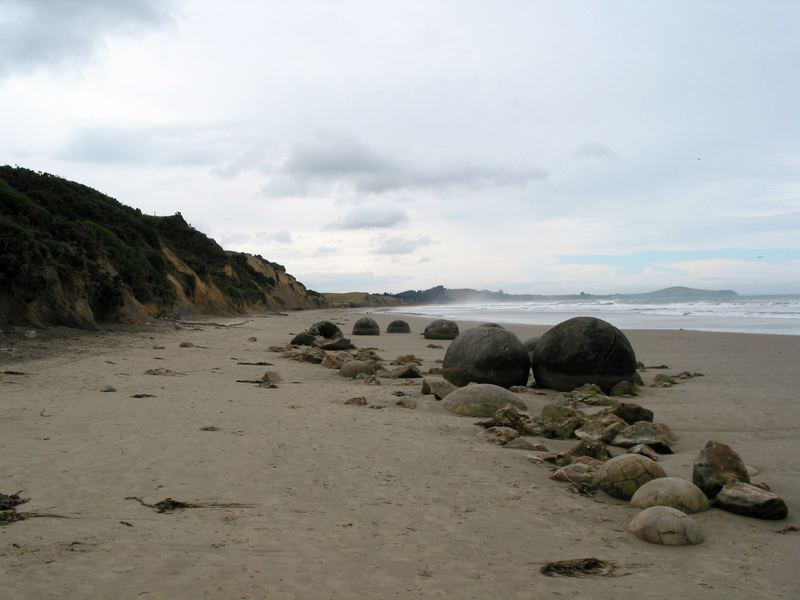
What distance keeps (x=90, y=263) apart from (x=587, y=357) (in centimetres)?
1735

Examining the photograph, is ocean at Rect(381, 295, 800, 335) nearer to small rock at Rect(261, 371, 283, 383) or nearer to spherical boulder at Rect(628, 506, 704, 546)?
small rock at Rect(261, 371, 283, 383)

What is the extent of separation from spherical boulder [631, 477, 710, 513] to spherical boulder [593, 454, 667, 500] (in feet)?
0.59

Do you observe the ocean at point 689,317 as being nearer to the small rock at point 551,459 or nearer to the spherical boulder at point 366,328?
the spherical boulder at point 366,328

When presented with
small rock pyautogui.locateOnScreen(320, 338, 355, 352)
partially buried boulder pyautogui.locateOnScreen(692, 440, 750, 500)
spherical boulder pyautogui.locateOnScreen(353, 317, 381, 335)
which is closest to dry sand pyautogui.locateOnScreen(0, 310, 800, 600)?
partially buried boulder pyautogui.locateOnScreen(692, 440, 750, 500)

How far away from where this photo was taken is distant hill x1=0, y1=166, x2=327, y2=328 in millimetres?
16297

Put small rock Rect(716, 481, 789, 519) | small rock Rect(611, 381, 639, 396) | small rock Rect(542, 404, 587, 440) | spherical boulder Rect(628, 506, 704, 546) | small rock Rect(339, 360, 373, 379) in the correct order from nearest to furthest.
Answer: spherical boulder Rect(628, 506, 704, 546) → small rock Rect(716, 481, 789, 519) → small rock Rect(542, 404, 587, 440) → small rock Rect(611, 381, 639, 396) → small rock Rect(339, 360, 373, 379)

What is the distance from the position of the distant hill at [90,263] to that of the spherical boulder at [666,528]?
16.3 meters

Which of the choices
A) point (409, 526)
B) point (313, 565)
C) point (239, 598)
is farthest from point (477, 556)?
point (239, 598)

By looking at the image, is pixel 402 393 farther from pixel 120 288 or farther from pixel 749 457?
→ pixel 120 288

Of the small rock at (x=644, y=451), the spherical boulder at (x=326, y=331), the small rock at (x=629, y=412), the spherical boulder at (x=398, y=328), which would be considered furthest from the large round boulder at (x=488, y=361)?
the spherical boulder at (x=398, y=328)

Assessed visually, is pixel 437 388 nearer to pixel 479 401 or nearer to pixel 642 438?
pixel 479 401

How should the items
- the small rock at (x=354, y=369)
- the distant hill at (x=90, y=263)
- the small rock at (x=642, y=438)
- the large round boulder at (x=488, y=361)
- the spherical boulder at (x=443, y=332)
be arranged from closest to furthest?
the small rock at (x=642, y=438)
the large round boulder at (x=488, y=361)
the small rock at (x=354, y=369)
the distant hill at (x=90, y=263)
the spherical boulder at (x=443, y=332)

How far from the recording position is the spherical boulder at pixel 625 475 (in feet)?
16.8

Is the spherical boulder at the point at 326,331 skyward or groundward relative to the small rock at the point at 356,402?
skyward
